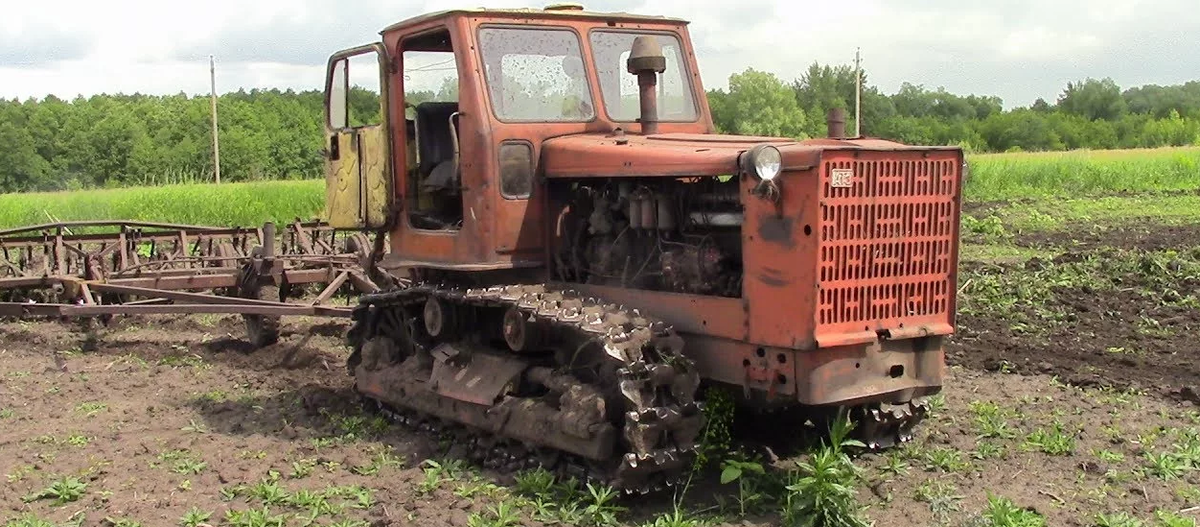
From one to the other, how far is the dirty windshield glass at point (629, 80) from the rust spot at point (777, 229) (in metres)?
1.91

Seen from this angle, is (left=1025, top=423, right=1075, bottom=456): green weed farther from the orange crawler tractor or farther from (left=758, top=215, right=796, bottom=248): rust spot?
(left=758, top=215, right=796, bottom=248): rust spot

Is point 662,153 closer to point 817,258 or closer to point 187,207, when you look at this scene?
point 817,258

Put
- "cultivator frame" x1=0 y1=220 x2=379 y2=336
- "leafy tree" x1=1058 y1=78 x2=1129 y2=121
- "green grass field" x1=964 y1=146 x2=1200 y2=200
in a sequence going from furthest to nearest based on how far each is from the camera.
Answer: "leafy tree" x1=1058 y1=78 x2=1129 y2=121 → "green grass field" x1=964 y1=146 x2=1200 y2=200 → "cultivator frame" x1=0 y1=220 x2=379 y2=336

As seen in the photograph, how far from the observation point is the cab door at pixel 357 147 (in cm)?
769

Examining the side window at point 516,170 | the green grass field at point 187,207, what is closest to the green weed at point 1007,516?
the side window at point 516,170

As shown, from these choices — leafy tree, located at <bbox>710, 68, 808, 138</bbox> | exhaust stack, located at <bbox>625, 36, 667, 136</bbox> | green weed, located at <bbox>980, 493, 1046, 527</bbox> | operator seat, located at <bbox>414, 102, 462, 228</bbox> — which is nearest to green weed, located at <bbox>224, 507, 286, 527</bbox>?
operator seat, located at <bbox>414, 102, 462, 228</bbox>

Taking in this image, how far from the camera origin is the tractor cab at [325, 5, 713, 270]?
700 cm

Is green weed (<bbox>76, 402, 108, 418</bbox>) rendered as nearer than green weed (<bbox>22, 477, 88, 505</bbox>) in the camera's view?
No

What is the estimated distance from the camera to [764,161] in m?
5.56

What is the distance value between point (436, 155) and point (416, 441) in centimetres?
187

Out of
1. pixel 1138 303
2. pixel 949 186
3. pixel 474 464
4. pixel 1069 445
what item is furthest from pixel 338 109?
pixel 1138 303

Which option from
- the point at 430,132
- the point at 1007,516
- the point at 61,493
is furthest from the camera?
the point at 430,132

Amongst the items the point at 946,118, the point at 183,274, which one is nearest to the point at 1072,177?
the point at 183,274

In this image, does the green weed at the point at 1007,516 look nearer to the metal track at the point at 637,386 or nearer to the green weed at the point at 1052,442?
the green weed at the point at 1052,442
